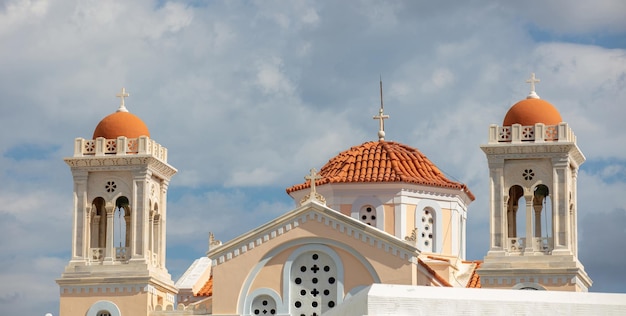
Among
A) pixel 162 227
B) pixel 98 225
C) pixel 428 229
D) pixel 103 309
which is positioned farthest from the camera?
pixel 428 229

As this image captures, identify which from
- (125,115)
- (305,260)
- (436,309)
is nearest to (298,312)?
(305,260)

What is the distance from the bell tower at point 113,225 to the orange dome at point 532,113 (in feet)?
37.3

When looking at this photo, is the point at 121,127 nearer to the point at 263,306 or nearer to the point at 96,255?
the point at 96,255

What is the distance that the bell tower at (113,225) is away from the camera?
60.2 metres

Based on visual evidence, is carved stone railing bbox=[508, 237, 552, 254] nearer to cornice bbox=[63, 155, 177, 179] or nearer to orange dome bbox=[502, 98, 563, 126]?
orange dome bbox=[502, 98, 563, 126]

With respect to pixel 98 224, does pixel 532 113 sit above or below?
above

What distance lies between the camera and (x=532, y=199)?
5888 cm

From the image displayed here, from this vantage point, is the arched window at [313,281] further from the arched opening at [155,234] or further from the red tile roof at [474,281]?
the red tile roof at [474,281]

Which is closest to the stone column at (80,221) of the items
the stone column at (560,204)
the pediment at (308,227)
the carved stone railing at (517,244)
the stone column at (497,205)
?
the pediment at (308,227)

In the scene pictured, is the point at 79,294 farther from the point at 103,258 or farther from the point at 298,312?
the point at 298,312

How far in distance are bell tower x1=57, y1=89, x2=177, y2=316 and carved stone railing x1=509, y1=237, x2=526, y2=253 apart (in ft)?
36.9

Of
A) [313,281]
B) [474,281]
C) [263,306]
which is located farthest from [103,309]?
[474,281]

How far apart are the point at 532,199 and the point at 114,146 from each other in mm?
13420

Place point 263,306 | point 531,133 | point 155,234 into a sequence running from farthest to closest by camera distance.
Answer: point 155,234 → point 531,133 → point 263,306
